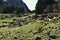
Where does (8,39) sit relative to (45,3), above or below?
above

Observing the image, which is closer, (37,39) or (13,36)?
(37,39)

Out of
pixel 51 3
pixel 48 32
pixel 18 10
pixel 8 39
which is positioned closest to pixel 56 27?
pixel 48 32

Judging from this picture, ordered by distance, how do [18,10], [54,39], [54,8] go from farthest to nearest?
[18,10], [54,8], [54,39]

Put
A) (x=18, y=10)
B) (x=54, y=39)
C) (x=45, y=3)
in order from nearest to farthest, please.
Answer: (x=54, y=39) → (x=45, y=3) → (x=18, y=10)

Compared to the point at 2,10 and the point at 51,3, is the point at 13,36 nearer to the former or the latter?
the point at 51,3

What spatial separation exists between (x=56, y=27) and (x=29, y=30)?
111 inches

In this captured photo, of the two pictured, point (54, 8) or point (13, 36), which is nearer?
point (13, 36)

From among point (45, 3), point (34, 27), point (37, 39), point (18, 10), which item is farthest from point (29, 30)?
point (18, 10)

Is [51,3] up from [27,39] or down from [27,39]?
down

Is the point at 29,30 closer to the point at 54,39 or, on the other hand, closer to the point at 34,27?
the point at 34,27

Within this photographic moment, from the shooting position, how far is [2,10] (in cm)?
6694

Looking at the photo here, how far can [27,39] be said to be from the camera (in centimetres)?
2416

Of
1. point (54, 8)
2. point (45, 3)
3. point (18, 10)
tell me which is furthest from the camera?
point (18, 10)

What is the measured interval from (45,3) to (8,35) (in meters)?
34.6
